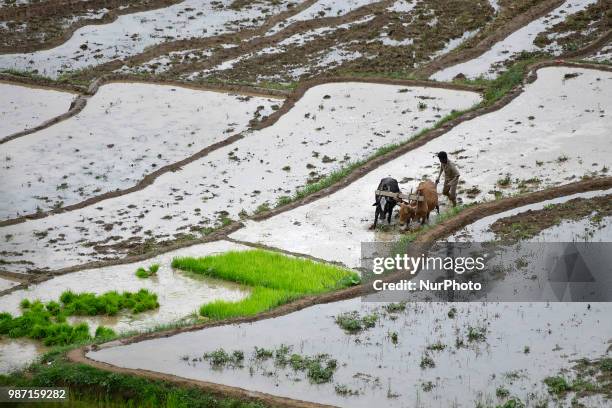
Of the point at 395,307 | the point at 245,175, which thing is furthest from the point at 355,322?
the point at 245,175

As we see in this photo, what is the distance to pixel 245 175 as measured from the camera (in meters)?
21.3

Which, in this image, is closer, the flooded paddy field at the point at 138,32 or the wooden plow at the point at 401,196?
the wooden plow at the point at 401,196

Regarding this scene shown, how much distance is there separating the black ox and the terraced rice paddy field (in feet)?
1.06

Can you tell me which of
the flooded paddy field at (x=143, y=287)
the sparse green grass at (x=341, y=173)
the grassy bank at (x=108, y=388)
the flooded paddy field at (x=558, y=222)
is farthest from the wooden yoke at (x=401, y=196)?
the grassy bank at (x=108, y=388)

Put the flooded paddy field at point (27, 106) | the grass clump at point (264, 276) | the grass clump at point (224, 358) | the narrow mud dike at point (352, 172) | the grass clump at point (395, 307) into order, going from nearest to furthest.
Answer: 1. the grass clump at point (224, 358)
2. the grass clump at point (395, 307)
3. the grass clump at point (264, 276)
4. the narrow mud dike at point (352, 172)
5. the flooded paddy field at point (27, 106)

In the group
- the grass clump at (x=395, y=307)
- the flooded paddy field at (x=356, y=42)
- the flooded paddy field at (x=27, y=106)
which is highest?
the flooded paddy field at (x=356, y=42)

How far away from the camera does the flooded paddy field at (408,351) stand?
1062 cm

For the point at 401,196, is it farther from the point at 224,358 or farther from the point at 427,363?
the point at 224,358

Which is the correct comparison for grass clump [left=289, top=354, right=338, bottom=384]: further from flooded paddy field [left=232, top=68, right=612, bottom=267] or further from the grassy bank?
flooded paddy field [left=232, top=68, right=612, bottom=267]

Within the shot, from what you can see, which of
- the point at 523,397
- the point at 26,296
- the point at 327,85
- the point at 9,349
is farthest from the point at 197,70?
the point at 523,397

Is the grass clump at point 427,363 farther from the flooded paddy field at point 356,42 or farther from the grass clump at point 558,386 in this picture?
the flooded paddy field at point 356,42

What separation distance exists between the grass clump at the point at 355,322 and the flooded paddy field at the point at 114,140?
918 centimetres

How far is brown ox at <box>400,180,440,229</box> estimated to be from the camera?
17203mm

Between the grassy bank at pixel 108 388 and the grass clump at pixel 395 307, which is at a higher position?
the grass clump at pixel 395 307
